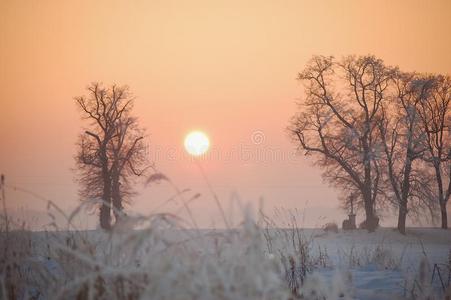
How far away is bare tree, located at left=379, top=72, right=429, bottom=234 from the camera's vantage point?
2509 centimetres

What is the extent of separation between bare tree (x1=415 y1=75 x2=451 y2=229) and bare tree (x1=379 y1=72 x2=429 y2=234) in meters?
0.55

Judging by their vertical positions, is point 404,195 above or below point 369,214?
above

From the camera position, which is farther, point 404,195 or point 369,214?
point 404,195

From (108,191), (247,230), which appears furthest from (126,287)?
(108,191)

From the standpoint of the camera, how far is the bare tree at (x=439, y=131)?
25.9 m

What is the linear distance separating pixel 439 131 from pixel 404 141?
279cm

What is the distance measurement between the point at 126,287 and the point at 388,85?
25.3 metres

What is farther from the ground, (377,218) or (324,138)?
(324,138)

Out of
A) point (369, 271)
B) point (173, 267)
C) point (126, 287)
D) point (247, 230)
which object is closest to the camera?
point (247, 230)

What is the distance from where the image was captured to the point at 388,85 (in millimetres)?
25844

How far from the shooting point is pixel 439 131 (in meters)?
26.6

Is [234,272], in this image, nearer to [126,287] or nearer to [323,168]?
[126,287]

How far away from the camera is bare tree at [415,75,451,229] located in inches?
1019

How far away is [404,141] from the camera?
2538cm
